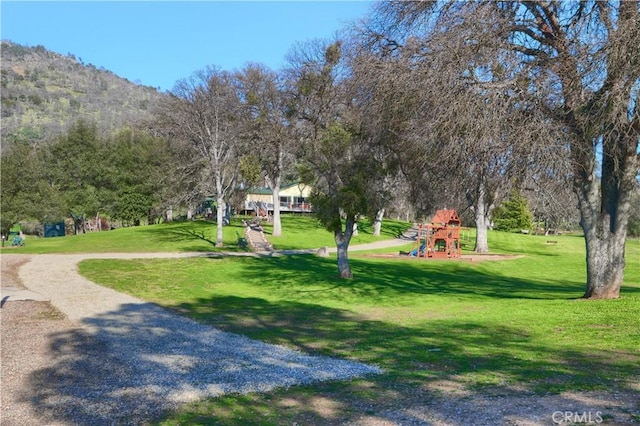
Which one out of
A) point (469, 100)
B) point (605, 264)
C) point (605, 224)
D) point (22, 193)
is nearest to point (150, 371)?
point (469, 100)

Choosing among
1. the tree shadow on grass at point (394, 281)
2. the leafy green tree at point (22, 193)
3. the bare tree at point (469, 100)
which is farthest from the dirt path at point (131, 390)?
the leafy green tree at point (22, 193)

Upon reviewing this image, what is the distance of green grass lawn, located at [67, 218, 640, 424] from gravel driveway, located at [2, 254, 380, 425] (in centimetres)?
59

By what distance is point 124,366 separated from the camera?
834 centimetres

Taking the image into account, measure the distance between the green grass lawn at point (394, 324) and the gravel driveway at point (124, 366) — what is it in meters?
0.59

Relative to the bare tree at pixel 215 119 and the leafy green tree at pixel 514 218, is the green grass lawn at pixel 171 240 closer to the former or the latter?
the bare tree at pixel 215 119

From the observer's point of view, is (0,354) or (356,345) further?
(356,345)

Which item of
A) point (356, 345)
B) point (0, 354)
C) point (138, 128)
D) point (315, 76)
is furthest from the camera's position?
point (138, 128)

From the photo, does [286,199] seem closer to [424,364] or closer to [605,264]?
[605,264]

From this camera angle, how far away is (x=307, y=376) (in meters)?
7.64

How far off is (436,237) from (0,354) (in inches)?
1212

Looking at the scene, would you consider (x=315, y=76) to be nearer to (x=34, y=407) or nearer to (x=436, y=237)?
(x=436, y=237)

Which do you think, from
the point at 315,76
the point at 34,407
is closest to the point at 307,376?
the point at 34,407

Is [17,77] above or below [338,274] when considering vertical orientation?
above

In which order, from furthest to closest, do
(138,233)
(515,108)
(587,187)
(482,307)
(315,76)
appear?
(138,233) < (315,76) < (482,307) < (587,187) < (515,108)
